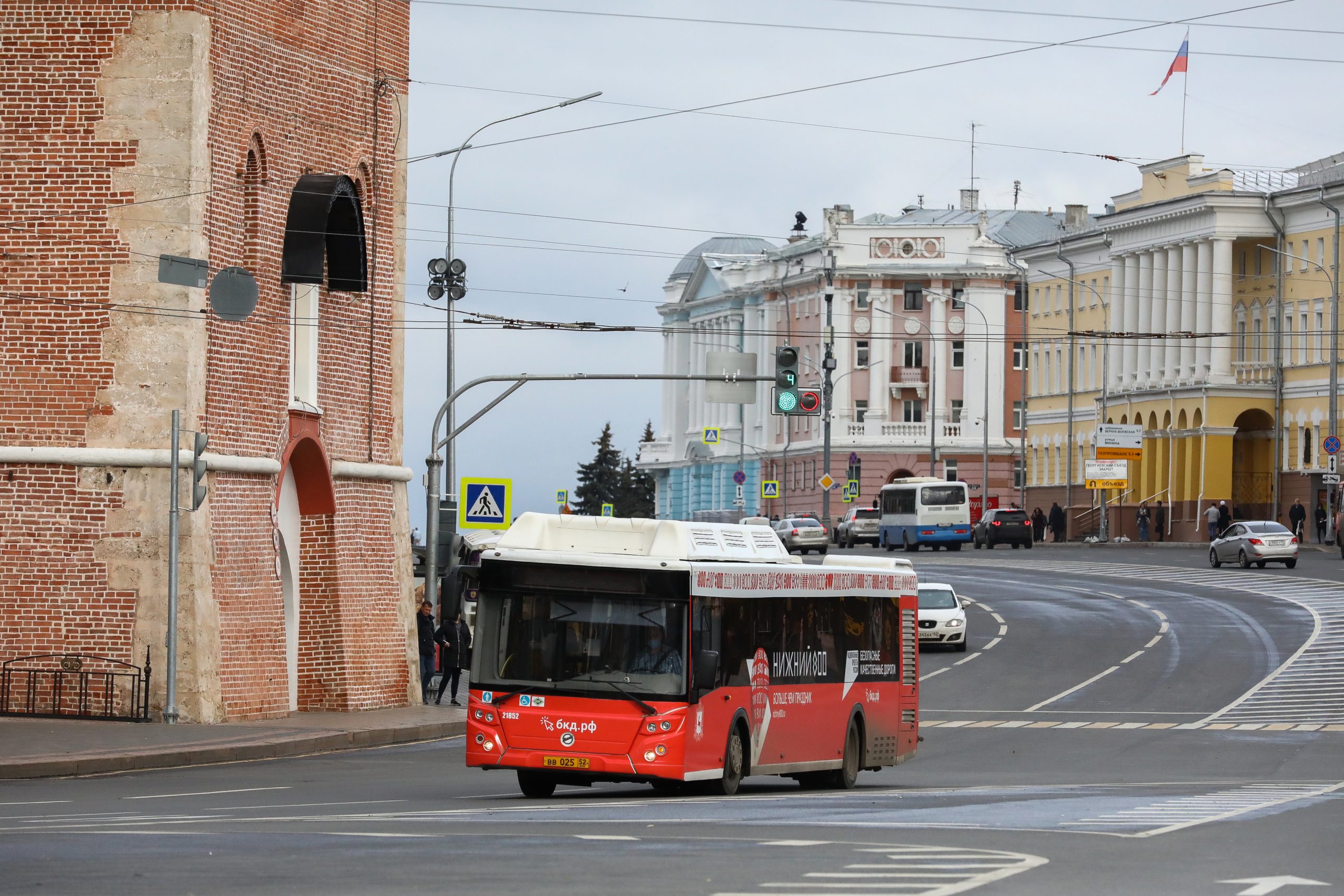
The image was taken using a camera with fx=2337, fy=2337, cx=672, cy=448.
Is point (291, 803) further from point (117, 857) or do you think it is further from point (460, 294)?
point (460, 294)

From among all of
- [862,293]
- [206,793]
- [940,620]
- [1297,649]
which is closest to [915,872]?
[206,793]

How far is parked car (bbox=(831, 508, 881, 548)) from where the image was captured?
9312 cm

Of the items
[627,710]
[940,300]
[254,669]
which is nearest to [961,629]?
[254,669]

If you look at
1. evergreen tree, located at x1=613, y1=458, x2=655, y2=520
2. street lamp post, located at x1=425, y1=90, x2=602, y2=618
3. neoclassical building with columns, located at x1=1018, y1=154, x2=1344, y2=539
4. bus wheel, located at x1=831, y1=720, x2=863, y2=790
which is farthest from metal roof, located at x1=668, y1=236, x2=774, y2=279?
bus wheel, located at x1=831, y1=720, x2=863, y2=790

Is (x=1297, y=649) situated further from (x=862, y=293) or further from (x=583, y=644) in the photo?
(x=862, y=293)

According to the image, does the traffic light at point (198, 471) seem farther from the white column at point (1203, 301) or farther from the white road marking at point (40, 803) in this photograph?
the white column at point (1203, 301)

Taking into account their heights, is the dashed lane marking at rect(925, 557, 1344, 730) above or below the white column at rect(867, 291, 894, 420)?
below

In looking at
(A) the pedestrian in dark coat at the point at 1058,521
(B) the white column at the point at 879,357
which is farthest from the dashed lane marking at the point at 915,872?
(B) the white column at the point at 879,357

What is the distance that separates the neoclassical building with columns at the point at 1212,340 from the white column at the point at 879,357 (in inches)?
792

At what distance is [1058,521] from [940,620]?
4825 centimetres

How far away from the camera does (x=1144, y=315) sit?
9756cm

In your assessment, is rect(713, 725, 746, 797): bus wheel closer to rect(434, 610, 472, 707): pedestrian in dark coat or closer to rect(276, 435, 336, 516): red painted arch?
rect(276, 435, 336, 516): red painted arch

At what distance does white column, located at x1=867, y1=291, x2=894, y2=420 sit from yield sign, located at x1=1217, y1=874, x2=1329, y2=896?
111041 millimetres

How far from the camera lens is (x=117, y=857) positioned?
42.2 feet
